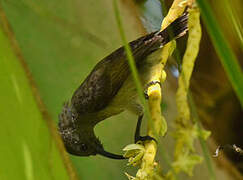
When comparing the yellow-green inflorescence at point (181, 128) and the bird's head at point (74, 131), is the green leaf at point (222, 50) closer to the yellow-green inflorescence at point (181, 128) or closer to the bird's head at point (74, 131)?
the yellow-green inflorescence at point (181, 128)

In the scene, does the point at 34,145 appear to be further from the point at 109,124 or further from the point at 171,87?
the point at 171,87

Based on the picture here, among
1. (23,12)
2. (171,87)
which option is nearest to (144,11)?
(171,87)

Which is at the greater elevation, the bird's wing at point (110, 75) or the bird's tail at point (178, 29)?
the bird's tail at point (178, 29)

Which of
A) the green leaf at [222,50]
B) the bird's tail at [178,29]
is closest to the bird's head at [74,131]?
the bird's tail at [178,29]

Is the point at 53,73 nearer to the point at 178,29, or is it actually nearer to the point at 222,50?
the point at 178,29

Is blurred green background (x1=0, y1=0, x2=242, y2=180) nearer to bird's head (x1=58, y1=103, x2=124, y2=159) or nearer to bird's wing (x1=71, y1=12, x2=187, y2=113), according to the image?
bird's wing (x1=71, y1=12, x2=187, y2=113)

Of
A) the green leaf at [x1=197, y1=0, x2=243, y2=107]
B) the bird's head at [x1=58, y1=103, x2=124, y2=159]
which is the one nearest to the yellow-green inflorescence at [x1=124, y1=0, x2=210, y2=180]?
the green leaf at [x1=197, y1=0, x2=243, y2=107]

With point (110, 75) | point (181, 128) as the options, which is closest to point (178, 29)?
point (110, 75)
